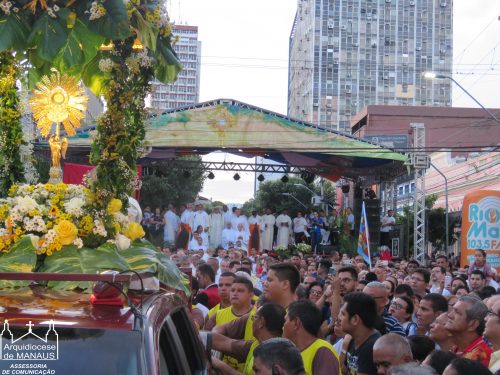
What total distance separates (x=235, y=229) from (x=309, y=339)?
69.7ft

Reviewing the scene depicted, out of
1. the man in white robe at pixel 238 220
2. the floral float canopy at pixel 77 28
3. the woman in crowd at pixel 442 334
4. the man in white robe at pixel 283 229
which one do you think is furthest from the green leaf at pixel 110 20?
the man in white robe at pixel 283 229

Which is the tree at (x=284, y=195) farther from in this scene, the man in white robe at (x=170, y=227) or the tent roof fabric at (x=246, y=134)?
the tent roof fabric at (x=246, y=134)

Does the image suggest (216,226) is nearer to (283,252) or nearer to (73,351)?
(283,252)

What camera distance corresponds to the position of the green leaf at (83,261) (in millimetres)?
4969

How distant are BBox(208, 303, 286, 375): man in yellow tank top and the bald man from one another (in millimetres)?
965

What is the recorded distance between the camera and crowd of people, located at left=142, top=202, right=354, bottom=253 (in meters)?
25.7

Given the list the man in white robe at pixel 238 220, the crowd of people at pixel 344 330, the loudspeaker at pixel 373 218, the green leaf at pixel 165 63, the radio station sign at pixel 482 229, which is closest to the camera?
the crowd of people at pixel 344 330

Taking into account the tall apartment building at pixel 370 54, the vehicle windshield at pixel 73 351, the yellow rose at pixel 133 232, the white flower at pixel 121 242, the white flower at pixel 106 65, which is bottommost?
the vehicle windshield at pixel 73 351

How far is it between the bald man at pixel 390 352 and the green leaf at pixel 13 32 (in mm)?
3551

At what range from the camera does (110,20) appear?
6055mm

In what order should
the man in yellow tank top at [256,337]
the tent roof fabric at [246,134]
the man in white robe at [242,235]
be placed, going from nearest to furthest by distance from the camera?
the man in yellow tank top at [256,337] < the tent roof fabric at [246,134] < the man in white robe at [242,235]

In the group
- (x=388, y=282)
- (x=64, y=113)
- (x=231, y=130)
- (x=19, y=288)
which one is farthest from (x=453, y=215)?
(x=19, y=288)

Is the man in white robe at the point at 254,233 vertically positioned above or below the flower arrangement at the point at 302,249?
Result: above

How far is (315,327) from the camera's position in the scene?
17.8 feet
